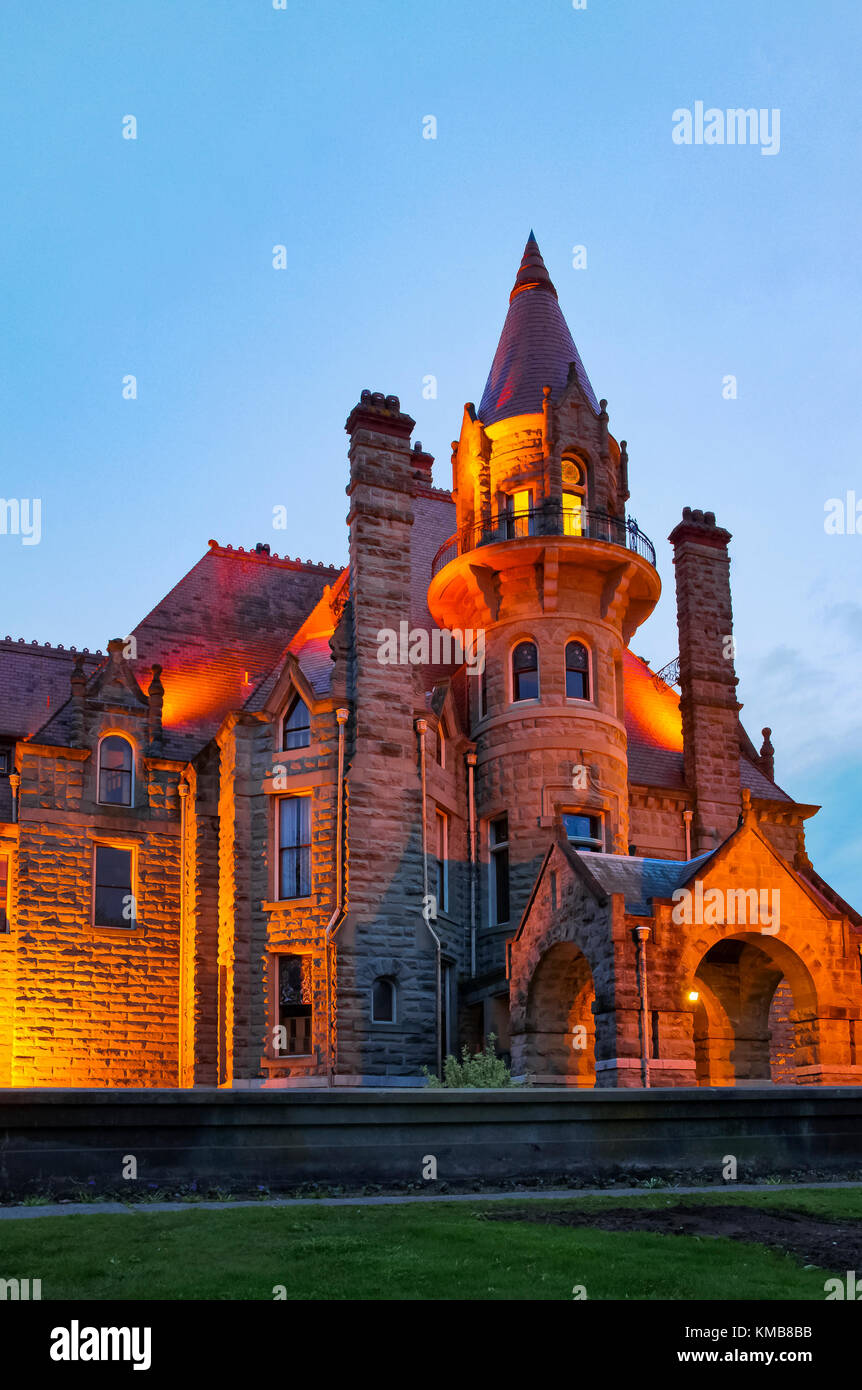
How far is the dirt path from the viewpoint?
11023 millimetres

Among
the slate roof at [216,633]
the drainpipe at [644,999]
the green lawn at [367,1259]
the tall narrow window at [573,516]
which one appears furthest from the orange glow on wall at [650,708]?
the green lawn at [367,1259]

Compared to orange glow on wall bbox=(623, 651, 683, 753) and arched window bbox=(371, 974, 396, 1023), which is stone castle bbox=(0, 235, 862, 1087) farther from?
orange glow on wall bbox=(623, 651, 683, 753)

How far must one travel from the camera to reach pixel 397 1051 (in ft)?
98.2

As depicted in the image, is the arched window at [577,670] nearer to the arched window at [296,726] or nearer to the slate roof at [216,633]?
the arched window at [296,726]

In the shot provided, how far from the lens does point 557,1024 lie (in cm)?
2833

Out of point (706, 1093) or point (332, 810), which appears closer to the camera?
point (706, 1093)

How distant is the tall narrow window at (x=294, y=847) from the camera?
31.7m

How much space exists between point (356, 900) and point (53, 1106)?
1601cm

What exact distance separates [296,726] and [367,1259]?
2289cm

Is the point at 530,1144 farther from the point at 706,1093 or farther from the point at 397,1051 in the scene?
the point at 397,1051

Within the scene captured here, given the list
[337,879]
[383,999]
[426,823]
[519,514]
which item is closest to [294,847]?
[337,879]

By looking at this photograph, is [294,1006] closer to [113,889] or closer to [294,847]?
[294,847]

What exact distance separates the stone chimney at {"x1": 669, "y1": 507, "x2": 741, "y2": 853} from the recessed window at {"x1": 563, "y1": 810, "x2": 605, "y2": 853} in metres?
4.40
